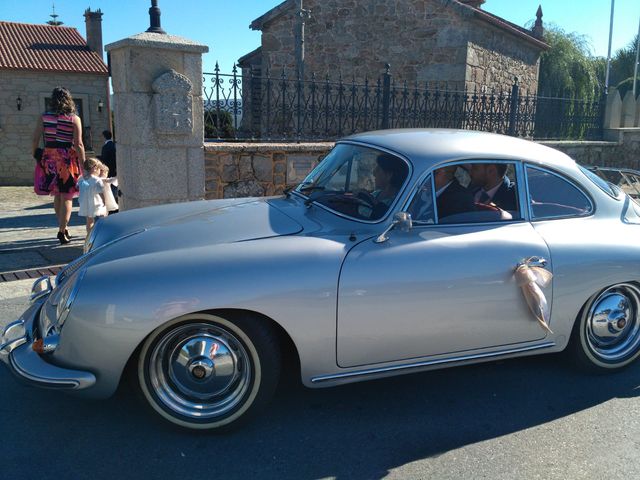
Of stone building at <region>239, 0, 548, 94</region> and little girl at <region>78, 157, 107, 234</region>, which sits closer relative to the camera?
little girl at <region>78, 157, 107, 234</region>

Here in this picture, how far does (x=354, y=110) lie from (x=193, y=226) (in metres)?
5.68

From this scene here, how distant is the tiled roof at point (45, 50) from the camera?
20891 mm

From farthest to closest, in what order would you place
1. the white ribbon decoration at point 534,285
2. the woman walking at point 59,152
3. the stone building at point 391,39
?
1. the stone building at point 391,39
2. the woman walking at point 59,152
3. the white ribbon decoration at point 534,285

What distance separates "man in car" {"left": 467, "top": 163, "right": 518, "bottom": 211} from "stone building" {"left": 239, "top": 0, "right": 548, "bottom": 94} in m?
13.0

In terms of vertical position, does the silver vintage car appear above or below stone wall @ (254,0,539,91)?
below

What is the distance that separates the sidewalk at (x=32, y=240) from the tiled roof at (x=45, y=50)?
475 inches

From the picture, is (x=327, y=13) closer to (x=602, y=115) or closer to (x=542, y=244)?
(x=602, y=115)

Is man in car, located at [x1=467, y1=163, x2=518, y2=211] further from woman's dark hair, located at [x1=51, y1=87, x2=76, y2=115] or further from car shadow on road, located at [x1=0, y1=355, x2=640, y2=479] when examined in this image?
woman's dark hair, located at [x1=51, y1=87, x2=76, y2=115]

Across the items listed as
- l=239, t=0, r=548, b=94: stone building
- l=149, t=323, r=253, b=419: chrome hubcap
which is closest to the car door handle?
l=149, t=323, r=253, b=419: chrome hubcap

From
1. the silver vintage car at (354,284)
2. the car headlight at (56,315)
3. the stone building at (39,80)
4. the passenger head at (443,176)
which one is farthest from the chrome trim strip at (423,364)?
the stone building at (39,80)

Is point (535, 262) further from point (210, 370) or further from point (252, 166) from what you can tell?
point (252, 166)

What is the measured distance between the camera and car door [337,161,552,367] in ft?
9.98

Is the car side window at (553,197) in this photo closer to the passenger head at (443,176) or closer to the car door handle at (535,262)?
the car door handle at (535,262)

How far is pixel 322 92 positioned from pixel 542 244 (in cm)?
557
